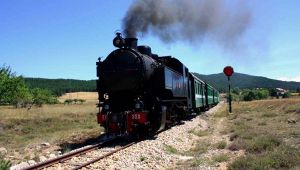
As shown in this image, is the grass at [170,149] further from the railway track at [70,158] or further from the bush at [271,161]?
the bush at [271,161]

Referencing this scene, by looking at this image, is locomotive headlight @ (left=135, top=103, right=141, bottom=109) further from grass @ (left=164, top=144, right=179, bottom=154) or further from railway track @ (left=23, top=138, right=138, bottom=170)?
railway track @ (left=23, top=138, right=138, bottom=170)

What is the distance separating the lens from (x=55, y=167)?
11016 mm

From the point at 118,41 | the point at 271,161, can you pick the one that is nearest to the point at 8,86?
the point at 118,41

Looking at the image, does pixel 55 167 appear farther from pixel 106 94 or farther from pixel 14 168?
pixel 106 94

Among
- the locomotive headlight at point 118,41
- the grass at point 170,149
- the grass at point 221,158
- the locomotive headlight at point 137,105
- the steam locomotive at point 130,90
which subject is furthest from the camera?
the locomotive headlight at point 118,41

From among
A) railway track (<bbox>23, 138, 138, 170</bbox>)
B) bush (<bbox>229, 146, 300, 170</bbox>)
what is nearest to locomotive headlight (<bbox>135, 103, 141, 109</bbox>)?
railway track (<bbox>23, 138, 138, 170</bbox>)

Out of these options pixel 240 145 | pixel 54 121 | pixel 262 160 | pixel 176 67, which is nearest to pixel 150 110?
pixel 240 145

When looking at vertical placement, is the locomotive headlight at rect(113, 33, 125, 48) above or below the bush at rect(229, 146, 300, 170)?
above

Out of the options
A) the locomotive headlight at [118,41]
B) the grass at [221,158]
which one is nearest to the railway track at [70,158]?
the grass at [221,158]

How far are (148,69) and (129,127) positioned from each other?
2.66 metres

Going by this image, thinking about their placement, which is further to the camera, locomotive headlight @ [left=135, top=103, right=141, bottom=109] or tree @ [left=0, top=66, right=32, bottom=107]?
tree @ [left=0, top=66, right=32, bottom=107]

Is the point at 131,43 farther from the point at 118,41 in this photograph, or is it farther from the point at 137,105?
the point at 137,105

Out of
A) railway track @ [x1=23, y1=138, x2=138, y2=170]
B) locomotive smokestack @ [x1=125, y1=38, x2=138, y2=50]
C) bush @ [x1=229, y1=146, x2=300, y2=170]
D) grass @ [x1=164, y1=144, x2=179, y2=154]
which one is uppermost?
locomotive smokestack @ [x1=125, y1=38, x2=138, y2=50]

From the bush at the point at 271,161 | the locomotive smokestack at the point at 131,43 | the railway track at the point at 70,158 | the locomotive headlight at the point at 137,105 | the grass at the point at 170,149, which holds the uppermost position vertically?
the locomotive smokestack at the point at 131,43
